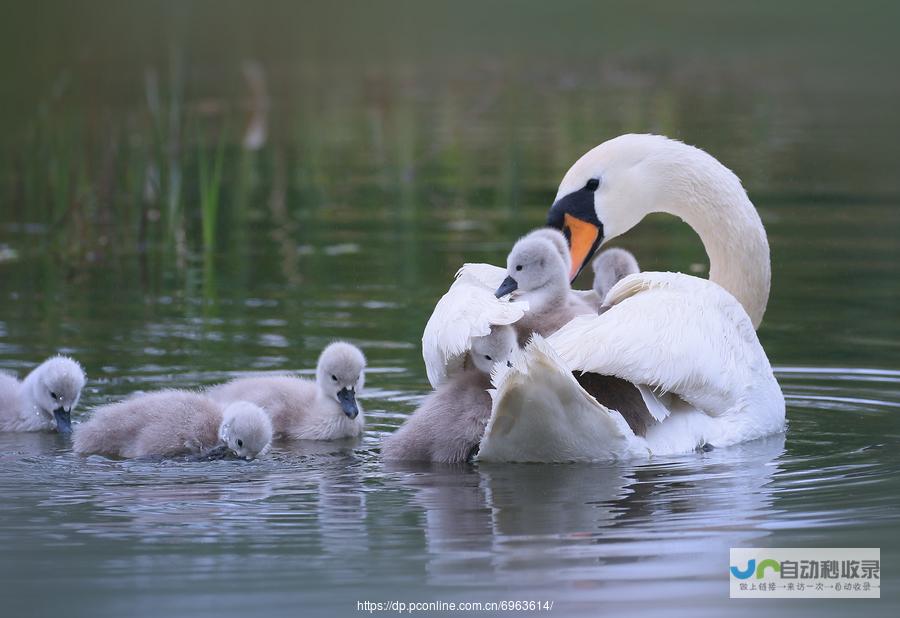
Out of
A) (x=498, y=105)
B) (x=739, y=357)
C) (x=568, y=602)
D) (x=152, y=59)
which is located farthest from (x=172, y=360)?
(x=152, y=59)

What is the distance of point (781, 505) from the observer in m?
6.14

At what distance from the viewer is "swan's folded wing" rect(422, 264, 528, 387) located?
21.5 ft

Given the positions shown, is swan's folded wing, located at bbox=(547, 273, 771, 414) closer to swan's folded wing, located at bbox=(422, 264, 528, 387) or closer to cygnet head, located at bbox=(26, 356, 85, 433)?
swan's folded wing, located at bbox=(422, 264, 528, 387)

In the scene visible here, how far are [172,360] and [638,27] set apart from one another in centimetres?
3404

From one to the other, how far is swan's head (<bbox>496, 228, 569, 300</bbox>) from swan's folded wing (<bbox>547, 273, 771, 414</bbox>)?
0.25 meters

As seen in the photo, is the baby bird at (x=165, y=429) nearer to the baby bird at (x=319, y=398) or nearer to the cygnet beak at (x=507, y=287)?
the baby bird at (x=319, y=398)

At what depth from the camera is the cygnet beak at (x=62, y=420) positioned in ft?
26.7

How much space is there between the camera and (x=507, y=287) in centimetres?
723

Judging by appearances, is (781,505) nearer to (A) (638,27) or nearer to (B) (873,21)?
(A) (638,27)

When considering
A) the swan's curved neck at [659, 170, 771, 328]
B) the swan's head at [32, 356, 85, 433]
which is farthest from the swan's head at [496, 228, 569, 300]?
the swan's head at [32, 356, 85, 433]

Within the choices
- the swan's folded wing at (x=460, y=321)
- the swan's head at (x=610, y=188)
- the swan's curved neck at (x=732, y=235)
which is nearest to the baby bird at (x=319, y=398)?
the swan's folded wing at (x=460, y=321)

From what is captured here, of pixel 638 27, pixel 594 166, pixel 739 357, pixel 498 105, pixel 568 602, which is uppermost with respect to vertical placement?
pixel 638 27

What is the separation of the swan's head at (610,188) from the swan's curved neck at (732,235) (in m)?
0.12

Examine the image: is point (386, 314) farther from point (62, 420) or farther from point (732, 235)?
point (62, 420)
